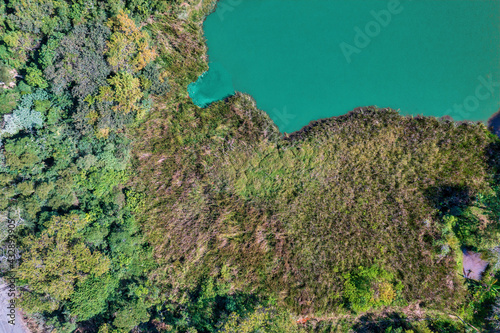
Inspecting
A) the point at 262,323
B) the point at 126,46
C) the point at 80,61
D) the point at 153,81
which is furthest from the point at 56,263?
the point at 126,46

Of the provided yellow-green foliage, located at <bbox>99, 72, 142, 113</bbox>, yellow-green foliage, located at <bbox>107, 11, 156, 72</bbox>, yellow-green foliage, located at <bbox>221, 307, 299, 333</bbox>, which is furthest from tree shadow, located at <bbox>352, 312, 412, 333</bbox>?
yellow-green foliage, located at <bbox>107, 11, 156, 72</bbox>

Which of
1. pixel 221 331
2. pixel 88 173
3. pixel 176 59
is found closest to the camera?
pixel 221 331

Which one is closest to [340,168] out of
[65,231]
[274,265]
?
[274,265]

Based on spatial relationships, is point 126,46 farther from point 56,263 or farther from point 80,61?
point 56,263

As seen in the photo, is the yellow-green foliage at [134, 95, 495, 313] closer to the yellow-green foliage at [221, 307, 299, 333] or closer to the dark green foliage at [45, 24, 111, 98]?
the yellow-green foliage at [221, 307, 299, 333]

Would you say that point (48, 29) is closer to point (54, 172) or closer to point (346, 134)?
point (54, 172)

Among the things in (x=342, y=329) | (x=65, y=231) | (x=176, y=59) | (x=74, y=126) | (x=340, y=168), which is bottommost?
(x=342, y=329)
